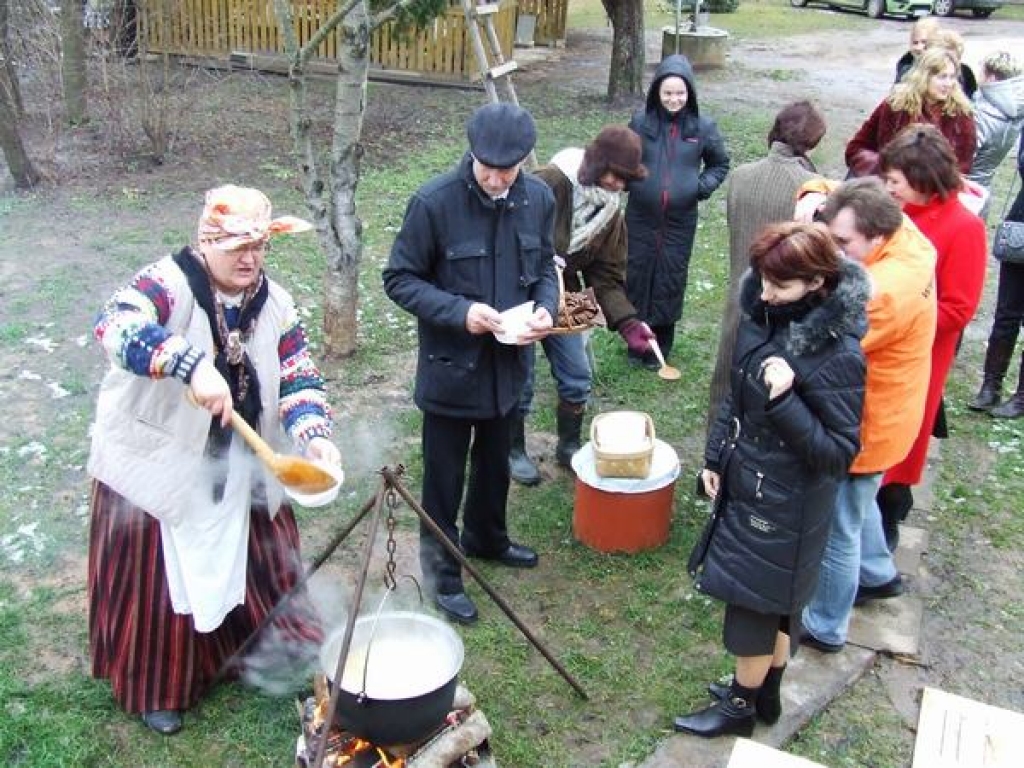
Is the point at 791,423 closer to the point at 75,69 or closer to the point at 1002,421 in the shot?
the point at 1002,421

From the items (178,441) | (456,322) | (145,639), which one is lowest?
(145,639)

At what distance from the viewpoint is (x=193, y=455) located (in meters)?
3.03

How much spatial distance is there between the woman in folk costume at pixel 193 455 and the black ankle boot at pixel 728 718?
150cm

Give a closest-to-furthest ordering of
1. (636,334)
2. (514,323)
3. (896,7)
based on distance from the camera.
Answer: (514,323) → (636,334) → (896,7)

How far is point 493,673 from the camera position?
143 inches

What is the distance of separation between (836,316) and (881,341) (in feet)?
1.80

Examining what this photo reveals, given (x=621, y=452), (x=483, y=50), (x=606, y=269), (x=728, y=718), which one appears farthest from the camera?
(x=483, y=50)

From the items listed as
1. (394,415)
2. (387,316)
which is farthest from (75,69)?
(394,415)

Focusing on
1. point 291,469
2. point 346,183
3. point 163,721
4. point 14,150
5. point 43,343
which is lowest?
point 163,721

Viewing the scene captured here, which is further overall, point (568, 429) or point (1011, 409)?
point (1011, 409)

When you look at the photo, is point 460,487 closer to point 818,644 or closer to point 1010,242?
point 818,644

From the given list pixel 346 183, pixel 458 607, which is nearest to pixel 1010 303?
pixel 458 607

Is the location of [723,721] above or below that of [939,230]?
below

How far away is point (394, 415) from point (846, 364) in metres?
3.06
